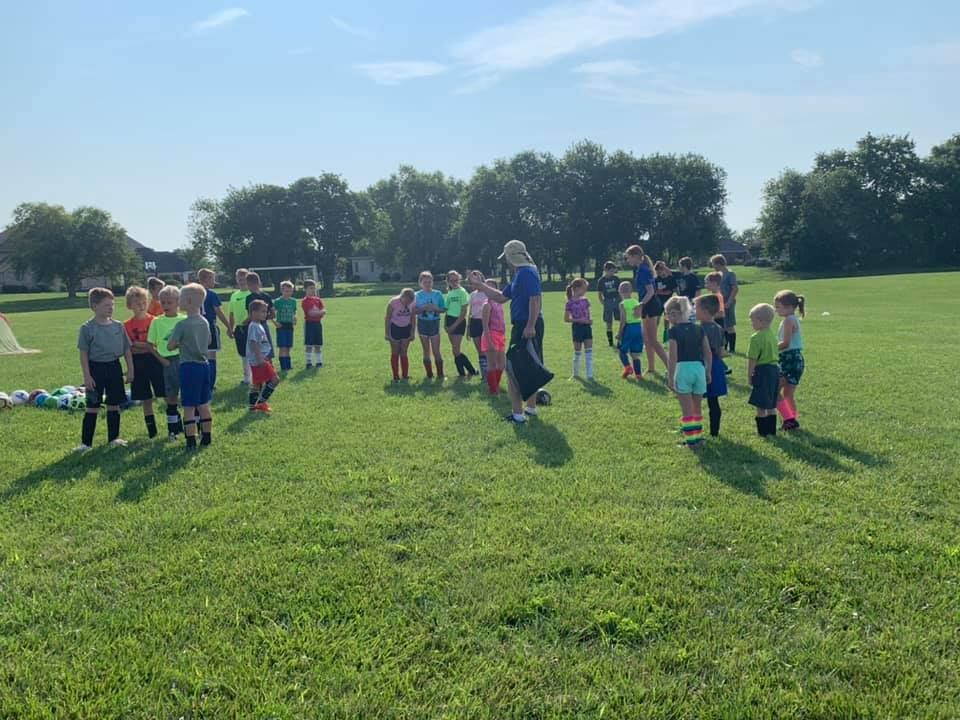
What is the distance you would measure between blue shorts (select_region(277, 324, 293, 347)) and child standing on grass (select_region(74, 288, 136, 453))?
5.59 meters

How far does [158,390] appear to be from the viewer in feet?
27.3

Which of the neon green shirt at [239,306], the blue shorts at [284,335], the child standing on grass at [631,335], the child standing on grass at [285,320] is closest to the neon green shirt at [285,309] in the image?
the child standing on grass at [285,320]

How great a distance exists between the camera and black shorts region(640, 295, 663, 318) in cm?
1104

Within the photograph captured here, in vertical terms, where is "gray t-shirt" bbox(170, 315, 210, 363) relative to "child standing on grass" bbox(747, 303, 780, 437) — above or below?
above

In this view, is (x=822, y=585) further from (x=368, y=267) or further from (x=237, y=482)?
(x=368, y=267)

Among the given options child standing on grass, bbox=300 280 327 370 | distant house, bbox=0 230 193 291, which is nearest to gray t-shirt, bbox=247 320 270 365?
child standing on grass, bbox=300 280 327 370

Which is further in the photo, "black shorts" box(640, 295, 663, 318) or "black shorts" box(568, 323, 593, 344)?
"black shorts" box(568, 323, 593, 344)

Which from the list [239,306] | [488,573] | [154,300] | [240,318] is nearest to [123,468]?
[488,573]

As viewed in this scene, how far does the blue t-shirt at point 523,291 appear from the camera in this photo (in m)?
7.80

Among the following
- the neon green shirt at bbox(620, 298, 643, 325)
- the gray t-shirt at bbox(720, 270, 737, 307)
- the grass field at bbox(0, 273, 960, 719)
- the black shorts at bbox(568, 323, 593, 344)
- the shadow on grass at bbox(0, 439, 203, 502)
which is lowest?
the grass field at bbox(0, 273, 960, 719)

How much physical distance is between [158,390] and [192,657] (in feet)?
18.9

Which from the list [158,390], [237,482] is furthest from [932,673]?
[158,390]

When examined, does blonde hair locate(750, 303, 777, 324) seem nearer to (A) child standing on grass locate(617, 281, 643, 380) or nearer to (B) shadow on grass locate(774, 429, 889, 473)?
(B) shadow on grass locate(774, 429, 889, 473)

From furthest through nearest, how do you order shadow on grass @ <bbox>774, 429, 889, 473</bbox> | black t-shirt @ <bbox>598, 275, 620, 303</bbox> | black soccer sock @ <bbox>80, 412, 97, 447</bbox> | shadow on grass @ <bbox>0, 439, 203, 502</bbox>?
black t-shirt @ <bbox>598, 275, 620, 303</bbox> → black soccer sock @ <bbox>80, 412, 97, 447</bbox> → shadow on grass @ <bbox>774, 429, 889, 473</bbox> → shadow on grass @ <bbox>0, 439, 203, 502</bbox>
